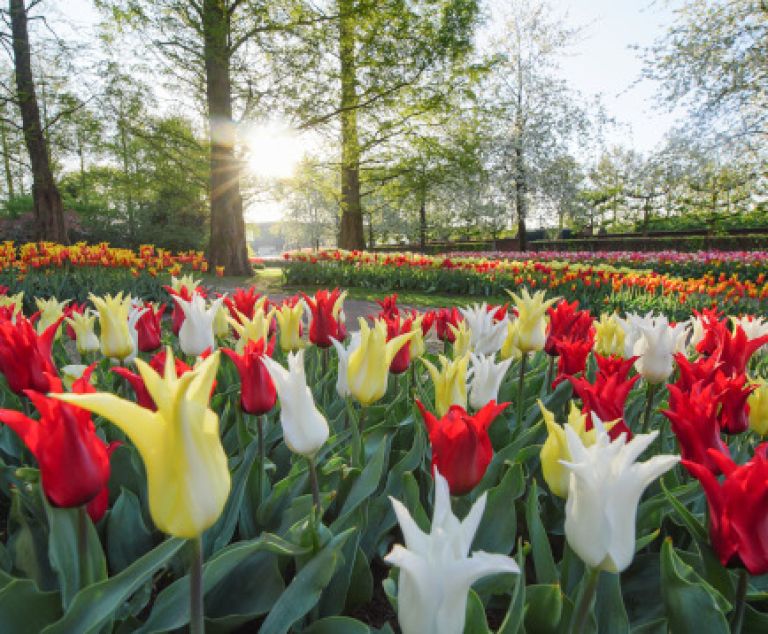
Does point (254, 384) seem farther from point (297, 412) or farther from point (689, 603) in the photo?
point (689, 603)

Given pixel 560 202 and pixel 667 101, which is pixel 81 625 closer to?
pixel 667 101

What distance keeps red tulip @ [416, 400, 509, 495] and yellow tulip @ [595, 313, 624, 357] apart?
145 cm

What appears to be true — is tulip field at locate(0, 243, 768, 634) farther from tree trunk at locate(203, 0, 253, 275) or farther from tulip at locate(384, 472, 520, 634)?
tree trunk at locate(203, 0, 253, 275)

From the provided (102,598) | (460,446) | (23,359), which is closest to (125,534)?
(102,598)

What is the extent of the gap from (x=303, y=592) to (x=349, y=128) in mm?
15488

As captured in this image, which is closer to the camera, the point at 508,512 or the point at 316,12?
the point at 508,512

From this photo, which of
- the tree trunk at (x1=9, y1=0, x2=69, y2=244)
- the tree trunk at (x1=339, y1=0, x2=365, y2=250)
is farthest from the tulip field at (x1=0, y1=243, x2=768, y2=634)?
the tree trunk at (x1=9, y1=0, x2=69, y2=244)

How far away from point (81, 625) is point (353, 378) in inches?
31.6

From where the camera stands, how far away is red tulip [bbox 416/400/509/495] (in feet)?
3.62

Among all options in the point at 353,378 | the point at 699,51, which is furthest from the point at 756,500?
the point at 699,51

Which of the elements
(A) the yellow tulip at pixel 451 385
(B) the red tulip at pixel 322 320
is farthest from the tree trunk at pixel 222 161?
(A) the yellow tulip at pixel 451 385

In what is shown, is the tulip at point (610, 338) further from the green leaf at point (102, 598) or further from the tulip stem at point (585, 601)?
the green leaf at point (102, 598)

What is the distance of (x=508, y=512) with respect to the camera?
1.33 meters

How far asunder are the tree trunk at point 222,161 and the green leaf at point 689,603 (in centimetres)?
1304
